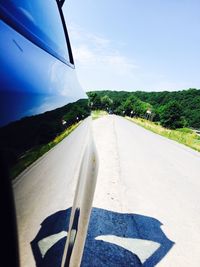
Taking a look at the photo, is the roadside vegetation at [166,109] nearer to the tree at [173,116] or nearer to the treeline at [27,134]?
the tree at [173,116]

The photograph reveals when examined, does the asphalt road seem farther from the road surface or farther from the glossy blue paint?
the glossy blue paint

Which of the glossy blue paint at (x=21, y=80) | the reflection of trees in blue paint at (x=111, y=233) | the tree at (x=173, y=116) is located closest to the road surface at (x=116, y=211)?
the reflection of trees in blue paint at (x=111, y=233)

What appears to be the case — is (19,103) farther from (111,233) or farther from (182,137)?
(182,137)

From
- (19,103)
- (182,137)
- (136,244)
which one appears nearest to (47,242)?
(19,103)

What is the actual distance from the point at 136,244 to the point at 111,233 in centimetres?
32

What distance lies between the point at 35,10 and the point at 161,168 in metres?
6.77

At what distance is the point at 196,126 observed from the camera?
115 metres

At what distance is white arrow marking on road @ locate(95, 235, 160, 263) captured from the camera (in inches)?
114

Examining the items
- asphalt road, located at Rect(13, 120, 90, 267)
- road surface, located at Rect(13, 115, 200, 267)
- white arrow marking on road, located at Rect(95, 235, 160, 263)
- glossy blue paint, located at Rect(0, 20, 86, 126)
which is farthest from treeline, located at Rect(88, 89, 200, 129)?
glossy blue paint, located at Rect(0, 20, 86, 126)

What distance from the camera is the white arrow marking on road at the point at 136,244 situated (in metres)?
2.91

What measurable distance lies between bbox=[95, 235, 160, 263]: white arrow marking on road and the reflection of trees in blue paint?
0.15ft

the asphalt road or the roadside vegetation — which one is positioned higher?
the asphalt road

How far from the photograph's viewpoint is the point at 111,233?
3.25 meters

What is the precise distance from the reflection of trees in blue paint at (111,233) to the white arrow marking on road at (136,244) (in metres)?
0.05
